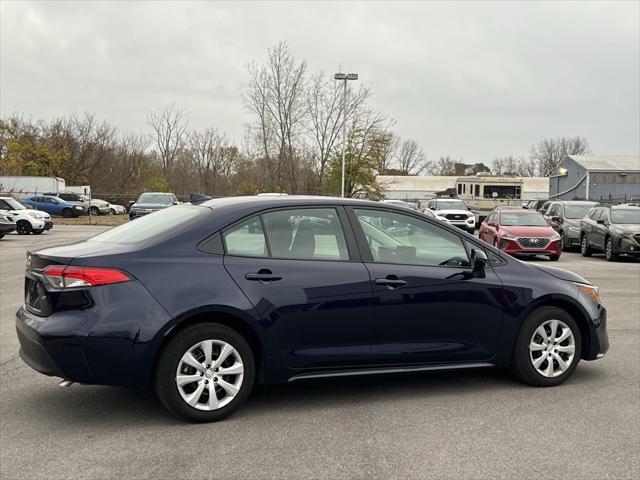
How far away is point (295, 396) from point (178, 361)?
1.20 meters

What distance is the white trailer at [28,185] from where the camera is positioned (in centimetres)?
4919

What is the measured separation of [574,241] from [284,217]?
18.8 meters

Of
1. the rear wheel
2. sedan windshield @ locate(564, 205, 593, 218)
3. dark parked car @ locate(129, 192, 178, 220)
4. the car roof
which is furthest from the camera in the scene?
dark parked car @ locate(129, 192, 178, 220)

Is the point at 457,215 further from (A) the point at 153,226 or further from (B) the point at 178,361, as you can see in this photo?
(B) the point at 178,361

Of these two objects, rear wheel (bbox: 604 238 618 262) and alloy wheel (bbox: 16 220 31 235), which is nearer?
rear wheel (bbox: 604 238 618 262)

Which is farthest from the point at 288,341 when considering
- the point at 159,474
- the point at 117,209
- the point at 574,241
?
the point at 117,209

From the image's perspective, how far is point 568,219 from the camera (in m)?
22.5

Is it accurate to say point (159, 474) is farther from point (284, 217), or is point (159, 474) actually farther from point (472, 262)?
point (472, 262)

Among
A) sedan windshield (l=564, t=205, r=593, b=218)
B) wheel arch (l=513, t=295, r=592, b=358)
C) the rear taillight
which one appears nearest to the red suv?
sedan windshield (l=564, t=205, r=593, b=218)

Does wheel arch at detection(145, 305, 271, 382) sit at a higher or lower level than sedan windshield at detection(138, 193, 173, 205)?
lower

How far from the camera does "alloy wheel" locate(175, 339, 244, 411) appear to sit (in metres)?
4.39

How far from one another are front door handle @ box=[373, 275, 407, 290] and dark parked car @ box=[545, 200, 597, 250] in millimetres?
18213

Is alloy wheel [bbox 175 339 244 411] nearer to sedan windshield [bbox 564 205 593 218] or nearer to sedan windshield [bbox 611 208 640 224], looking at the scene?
sedan windshield [bbox 611 208 640 224]

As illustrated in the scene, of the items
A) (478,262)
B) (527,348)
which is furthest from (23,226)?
(527,348)
